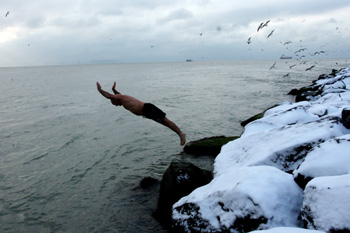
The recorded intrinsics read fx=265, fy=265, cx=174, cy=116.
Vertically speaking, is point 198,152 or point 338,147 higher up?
point 338,147

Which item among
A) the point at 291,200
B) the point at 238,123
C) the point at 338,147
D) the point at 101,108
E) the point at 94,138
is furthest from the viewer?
the point at 101,108

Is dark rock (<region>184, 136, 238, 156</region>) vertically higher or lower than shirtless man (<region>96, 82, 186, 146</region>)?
lower

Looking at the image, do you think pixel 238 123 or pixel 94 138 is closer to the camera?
pixel 94 138

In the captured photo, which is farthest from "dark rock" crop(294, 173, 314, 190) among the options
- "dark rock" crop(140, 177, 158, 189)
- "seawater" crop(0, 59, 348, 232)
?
"dark rock" crop(140, 177, 158, 189)

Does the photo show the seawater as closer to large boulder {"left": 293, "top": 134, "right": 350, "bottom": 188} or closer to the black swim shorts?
the black swim shorts

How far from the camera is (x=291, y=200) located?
5.36m

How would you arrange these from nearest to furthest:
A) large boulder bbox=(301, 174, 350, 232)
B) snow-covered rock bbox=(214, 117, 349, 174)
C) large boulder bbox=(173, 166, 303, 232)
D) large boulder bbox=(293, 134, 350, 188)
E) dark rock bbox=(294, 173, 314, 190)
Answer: large boulder bbox=(301, 174, 350, 232) → large boulder bbox=(173, 166, 303, 232) → large boulder bbox=(293, 134, 350, 188) → dark rock bbox=(294, 173, 314, 190) → snow-covered rock bbox=(214, 117, 349, 174)

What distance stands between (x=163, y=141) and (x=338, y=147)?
981 centimetres

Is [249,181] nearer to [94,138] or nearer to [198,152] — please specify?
[198,152]

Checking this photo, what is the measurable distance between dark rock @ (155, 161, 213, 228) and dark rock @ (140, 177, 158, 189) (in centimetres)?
164

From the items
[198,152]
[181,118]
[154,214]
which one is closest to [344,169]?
[154,214]

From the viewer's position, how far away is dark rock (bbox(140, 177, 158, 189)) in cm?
935

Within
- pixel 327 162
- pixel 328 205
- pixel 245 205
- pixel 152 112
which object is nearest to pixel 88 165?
pixel 152 112

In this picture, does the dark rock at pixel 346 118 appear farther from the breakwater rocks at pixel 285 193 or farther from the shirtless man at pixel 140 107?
the shirtless man at pixel 140 107
